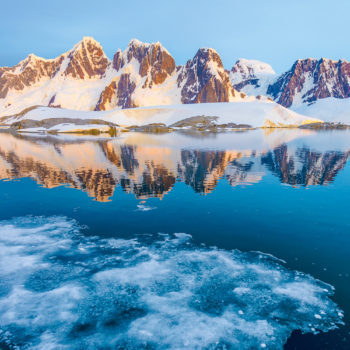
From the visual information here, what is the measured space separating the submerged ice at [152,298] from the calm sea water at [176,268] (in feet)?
0.13

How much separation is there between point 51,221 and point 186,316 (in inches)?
460

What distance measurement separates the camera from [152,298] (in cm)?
938

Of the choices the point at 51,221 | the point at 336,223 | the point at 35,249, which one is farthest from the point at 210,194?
the point at 35,249

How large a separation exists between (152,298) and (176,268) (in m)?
2.08

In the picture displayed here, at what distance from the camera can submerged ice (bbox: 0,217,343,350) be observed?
25.5 feet

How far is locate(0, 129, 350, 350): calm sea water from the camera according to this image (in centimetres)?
792

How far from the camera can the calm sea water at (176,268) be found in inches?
312

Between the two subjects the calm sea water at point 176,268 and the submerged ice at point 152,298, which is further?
the calm sea water at point 176,268

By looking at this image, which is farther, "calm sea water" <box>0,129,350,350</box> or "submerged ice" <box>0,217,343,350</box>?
"calm sea water" <box>0,129,350,350</box>

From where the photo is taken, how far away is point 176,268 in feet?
36.9

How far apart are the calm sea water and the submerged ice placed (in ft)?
0.13

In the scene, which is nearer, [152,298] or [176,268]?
[152,298]

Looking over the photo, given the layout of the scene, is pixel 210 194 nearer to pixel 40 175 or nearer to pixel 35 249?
pixel 35 249

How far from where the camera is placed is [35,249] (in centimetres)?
1319
